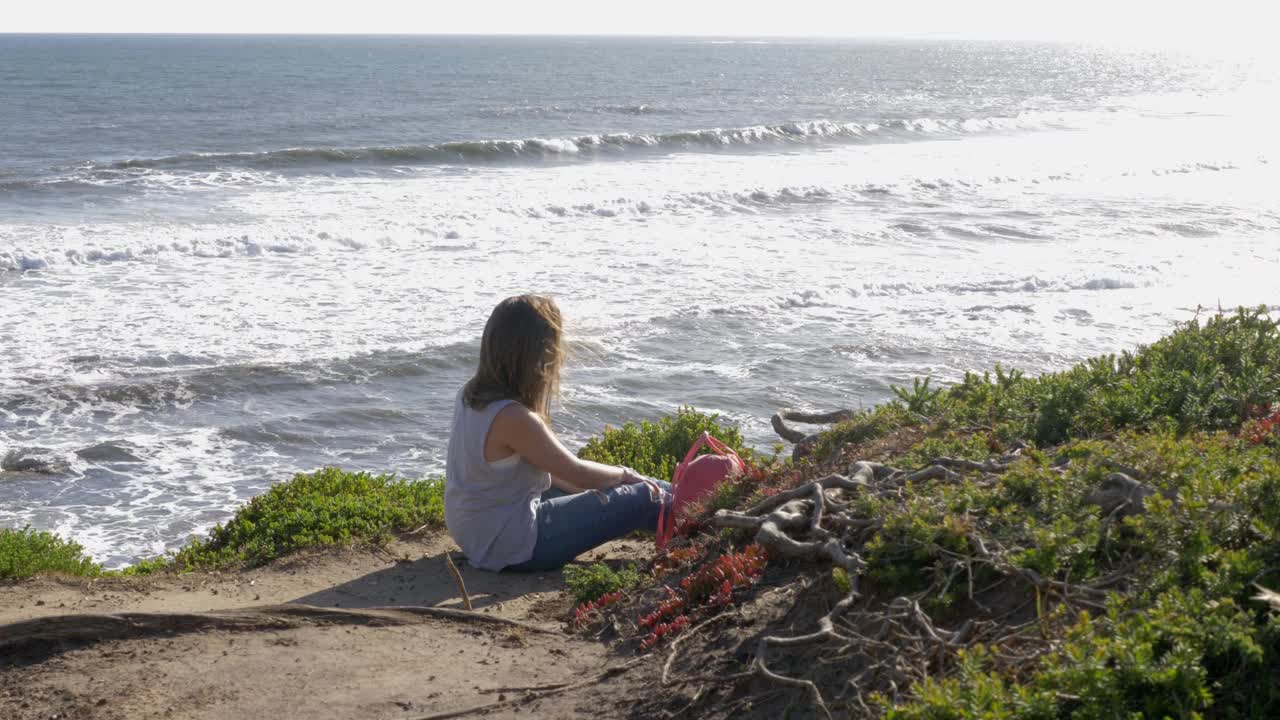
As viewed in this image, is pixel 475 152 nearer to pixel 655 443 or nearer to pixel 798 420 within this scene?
pixel 655 443

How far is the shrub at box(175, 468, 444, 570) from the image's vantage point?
6773mm

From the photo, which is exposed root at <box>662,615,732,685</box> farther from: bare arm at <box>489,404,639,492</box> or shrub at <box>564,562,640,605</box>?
bare arm at <box>489,404,639,492</box>

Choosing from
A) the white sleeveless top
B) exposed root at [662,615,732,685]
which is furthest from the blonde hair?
exposed root at [662,615,732,685]

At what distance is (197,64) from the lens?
8962 cm

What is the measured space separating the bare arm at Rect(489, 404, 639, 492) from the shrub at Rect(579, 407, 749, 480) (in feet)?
8.01

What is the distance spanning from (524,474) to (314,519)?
195 cm

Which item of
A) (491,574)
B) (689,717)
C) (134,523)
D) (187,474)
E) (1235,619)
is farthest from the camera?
(187,474)

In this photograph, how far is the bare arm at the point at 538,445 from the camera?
538 centimetres

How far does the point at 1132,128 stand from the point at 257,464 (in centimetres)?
4991

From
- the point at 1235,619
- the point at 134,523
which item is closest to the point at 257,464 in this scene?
the point at 134,523

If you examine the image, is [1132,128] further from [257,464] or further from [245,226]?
[257,464]

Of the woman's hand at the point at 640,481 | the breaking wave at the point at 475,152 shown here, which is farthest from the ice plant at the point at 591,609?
the breaking wave at the point at 475,152

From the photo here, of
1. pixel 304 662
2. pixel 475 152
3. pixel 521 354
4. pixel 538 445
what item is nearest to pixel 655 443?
pixel 538 445

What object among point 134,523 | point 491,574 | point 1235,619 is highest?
point 1235,619
